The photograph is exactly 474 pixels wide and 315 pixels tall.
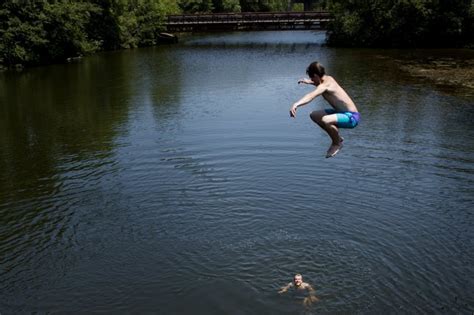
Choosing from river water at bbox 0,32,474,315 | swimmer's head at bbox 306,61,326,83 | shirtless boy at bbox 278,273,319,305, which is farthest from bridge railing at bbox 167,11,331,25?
swimmer's head at bbox 306,61,326,83

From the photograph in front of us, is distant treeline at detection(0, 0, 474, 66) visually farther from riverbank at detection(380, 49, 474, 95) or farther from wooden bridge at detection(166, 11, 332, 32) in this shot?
wooden bridge at detection(166, 11, 332, 32)

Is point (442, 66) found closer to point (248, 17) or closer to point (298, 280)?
point (248, 17)

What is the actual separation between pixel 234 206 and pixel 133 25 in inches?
2455

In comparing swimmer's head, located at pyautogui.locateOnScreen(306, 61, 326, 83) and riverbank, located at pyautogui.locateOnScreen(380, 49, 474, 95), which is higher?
swimmer's head, located at pyautogui.locateOnScreen(306, 61, 326, 83)

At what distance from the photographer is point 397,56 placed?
2266 inches

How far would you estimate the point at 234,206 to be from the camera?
19.7m

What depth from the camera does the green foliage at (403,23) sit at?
205 feet

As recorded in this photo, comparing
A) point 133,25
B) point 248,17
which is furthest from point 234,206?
Result: point 248,17

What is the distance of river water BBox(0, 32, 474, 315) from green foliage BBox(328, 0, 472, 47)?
28.5 m

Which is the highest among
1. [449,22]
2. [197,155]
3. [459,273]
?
[449,22]

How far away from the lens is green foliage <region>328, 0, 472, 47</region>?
62.5 meters

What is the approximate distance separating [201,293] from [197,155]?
36.3 ft

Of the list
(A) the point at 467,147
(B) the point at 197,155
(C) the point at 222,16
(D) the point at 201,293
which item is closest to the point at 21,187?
(B) the point at 197,155

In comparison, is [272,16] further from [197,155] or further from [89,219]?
[89,219]
